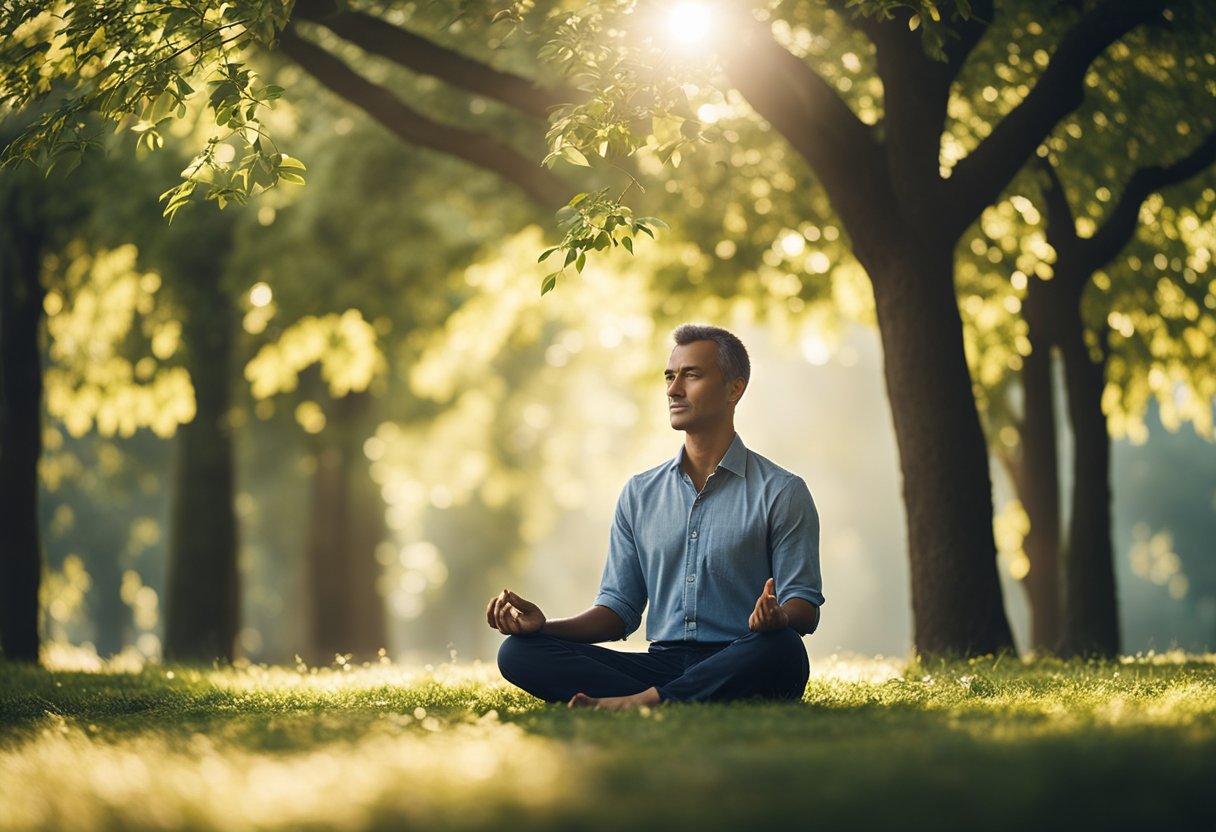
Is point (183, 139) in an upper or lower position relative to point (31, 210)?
upper

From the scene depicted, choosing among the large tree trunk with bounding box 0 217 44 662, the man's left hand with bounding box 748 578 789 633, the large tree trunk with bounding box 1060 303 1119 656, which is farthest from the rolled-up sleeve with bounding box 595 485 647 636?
the large tree trunk with bounding box 0 217 44 662

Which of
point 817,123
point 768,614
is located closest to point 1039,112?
point 817,123

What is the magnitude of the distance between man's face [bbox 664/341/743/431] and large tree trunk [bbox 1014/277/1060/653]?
7288 mm

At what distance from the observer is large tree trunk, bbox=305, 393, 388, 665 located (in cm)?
2330

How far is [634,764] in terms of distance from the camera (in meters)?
4.09

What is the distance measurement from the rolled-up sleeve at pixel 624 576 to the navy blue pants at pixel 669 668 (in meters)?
0.30

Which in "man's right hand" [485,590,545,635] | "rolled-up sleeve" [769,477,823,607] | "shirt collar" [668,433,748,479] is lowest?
"man's right hand" [485,590,545,635]

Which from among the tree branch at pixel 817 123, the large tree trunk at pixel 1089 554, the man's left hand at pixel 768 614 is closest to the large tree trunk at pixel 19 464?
the tree branch at pixel 817 123

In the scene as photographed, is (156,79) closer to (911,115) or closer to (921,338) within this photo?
(911,115)

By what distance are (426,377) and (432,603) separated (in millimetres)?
22376

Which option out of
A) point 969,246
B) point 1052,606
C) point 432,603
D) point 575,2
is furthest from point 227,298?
point 432,603

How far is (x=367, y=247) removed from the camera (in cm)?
1722

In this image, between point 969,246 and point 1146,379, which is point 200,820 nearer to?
point 969,246

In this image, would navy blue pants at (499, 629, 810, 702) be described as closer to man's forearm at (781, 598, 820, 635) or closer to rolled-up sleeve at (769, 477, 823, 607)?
man's forearm at (781, 598, 820, 635)
